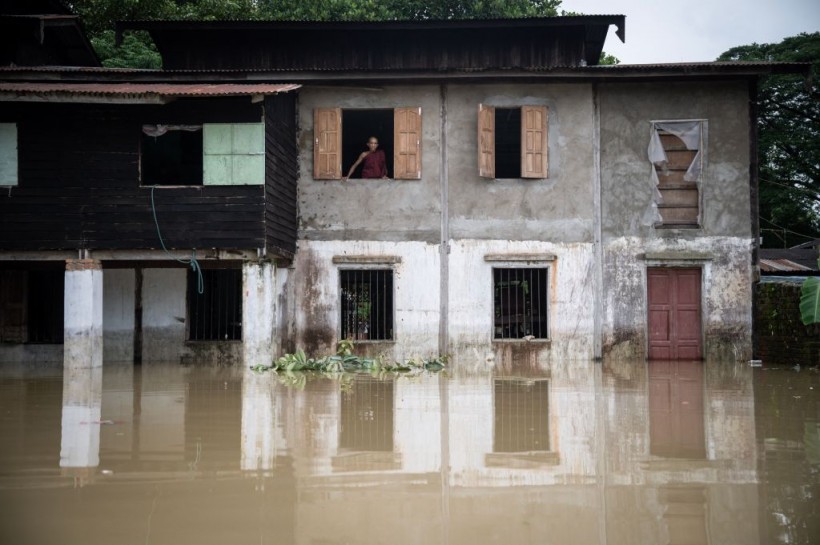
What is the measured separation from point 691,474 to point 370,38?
1473 cm

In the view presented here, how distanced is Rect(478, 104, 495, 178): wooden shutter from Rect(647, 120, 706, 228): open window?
3045 millimetres

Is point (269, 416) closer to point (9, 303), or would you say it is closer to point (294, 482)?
point (294, 482)

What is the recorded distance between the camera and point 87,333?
14.5m

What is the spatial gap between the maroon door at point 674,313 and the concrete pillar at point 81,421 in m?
10.0

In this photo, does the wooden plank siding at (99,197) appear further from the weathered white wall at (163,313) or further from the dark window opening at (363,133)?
the dark window opening at (363,133)

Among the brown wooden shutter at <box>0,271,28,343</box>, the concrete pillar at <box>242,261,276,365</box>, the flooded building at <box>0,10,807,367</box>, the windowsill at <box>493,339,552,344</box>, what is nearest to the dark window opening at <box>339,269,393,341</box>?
the flooded building at <box>0,10,807,367</box>

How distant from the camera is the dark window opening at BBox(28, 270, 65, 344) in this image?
17766 mm

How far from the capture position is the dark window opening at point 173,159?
1872cm

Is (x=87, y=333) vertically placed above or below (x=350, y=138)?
below

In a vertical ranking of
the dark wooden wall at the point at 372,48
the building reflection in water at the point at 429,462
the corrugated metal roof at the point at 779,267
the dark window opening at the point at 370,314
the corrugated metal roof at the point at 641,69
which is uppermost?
the dark wooden wall at the point at 372,48

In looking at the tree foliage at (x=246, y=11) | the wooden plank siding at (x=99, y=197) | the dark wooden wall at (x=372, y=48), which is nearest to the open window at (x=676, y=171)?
the dark wooden wall at (x=372, y=48)

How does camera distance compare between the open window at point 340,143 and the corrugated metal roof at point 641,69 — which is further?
the open window at point 340,143

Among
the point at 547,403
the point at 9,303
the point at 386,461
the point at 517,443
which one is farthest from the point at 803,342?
the point at 9,303

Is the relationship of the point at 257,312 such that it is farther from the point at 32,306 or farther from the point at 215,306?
the point at 32,306
